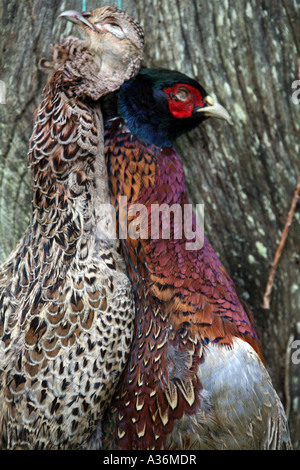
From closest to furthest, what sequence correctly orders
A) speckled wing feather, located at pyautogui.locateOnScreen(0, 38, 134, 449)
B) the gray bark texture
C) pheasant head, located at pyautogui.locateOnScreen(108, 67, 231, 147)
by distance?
speckled wing feather, located at pyautogui.locateOnScreen(0, 38, 134, 449) → pheasant head, located at pyautogui.locateOnScreen(108, 67, 231, 147) → the gray bark texture

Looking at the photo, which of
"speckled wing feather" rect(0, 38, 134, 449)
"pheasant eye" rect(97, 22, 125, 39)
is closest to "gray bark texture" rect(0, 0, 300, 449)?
"pheasant eye" rect(97, 22, 125, 39)

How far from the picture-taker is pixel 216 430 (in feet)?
6.39

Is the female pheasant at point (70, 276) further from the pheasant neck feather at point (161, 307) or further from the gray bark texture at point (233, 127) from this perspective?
the gray bark texture at point (233, 127)

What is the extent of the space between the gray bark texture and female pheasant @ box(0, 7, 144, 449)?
0.48m

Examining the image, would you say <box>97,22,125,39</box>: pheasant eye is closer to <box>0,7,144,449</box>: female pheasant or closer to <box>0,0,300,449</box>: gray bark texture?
<box>0,7,144,449</box>: female pheasant

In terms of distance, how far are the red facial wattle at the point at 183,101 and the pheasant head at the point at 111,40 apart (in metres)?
0.20

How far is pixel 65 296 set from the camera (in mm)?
1966

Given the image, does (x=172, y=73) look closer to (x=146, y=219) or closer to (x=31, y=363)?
(x=146, y=219)

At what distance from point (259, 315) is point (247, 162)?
2.77ft

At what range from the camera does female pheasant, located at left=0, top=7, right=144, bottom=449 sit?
6.27 feet

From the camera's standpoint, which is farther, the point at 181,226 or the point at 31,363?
the point at 181,226

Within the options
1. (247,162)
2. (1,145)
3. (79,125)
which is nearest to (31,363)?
(79,125)

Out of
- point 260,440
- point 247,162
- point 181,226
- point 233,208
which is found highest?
point 247,162

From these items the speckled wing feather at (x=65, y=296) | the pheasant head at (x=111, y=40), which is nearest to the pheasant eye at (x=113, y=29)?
the pheasant head at (x=111, y=40)
